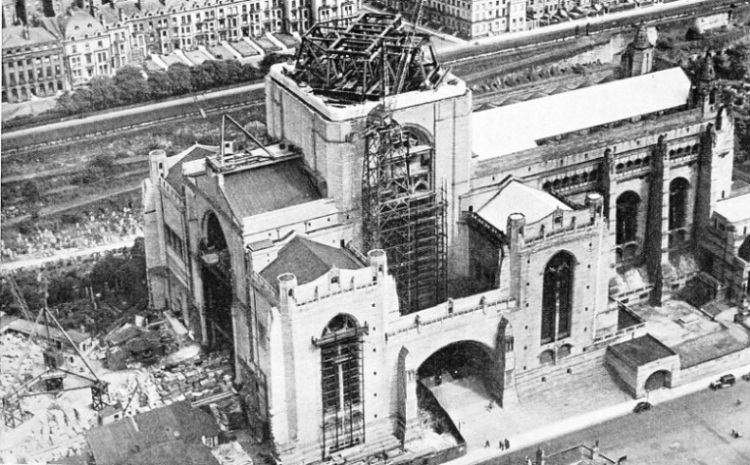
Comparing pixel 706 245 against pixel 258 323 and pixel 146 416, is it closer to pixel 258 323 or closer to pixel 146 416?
pixel 258 323

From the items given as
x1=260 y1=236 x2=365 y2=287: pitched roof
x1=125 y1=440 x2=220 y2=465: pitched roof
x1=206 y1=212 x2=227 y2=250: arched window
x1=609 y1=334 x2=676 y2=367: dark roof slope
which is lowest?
x1=609 y1=334 x2=676 y2=367: dark roof slope

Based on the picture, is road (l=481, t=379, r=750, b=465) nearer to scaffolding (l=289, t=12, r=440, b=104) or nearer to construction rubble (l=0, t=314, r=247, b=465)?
construction rubble (l=0, t=314, r=247, b=465)

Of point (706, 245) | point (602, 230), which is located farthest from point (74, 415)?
point (706, 245)

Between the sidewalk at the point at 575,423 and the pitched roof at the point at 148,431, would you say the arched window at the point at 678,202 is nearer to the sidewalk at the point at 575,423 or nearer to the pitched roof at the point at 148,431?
the sidewalk at the point at 575,423

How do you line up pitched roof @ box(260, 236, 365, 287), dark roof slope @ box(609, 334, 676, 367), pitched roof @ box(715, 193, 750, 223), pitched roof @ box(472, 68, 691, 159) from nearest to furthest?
1. pitched roof @ box(260, 236, 365, 287)
2. dark roof slope @ box(609, 334, 676, 367)
3. pitched roof @ box(472, 68, 691, 159)
4. pitched roof @ box(715, 193, 750, 223)

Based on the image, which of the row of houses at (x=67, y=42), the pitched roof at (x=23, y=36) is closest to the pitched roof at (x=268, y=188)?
the row of houses at (x=67, y=42)

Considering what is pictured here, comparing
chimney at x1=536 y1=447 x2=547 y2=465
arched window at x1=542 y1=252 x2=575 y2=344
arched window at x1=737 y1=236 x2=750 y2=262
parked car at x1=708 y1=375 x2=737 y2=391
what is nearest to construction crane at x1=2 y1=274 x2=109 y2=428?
chimney at x1=536 y1=447 x2=547 y2=465
